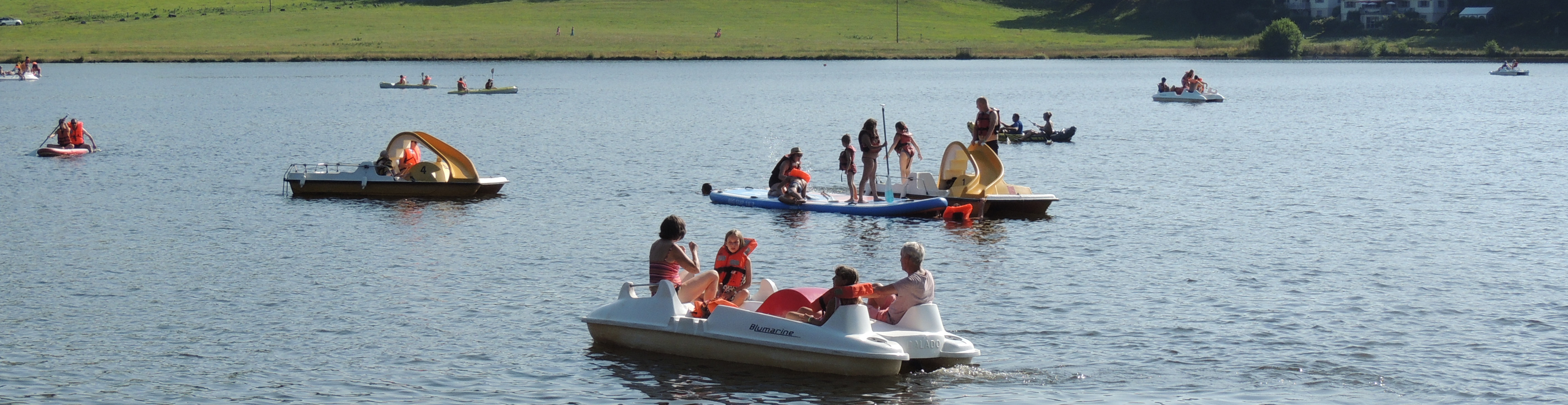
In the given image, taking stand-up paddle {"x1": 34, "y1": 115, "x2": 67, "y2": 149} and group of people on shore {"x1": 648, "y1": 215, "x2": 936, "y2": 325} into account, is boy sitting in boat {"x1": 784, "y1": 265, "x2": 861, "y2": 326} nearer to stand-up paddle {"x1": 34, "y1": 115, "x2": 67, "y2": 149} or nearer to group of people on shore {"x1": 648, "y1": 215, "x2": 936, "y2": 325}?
group of people on shore {"x1": 648, "y1": 215, "x2": 936, "y2": 325}

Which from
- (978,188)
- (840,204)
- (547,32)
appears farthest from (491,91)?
(547,32)

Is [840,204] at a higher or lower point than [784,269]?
higher

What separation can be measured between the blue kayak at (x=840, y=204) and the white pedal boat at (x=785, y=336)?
12018mm

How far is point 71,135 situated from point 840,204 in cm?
3053

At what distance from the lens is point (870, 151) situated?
2939 centimetres

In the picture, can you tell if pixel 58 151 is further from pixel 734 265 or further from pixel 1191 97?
pixel 1191 97

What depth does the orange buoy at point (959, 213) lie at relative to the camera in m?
28.6

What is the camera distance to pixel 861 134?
29.4 m

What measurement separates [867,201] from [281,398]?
16212 millimetres

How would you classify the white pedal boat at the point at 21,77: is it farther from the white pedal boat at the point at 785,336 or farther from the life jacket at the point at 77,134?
the white pedal boat at the point at 785,336

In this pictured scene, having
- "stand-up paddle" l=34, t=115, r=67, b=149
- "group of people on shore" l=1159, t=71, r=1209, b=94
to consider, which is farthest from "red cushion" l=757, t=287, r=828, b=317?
"group of people on shore" l=1159, t=71, r=1209, b=94

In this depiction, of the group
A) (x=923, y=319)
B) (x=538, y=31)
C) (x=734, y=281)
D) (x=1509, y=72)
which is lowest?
(x=1509, y=72)

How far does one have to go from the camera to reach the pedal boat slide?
1316 inches

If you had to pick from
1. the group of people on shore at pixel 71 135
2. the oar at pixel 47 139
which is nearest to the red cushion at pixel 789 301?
the oar at pixel 47 139
